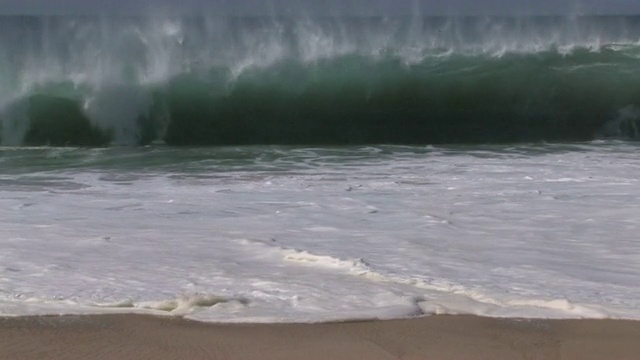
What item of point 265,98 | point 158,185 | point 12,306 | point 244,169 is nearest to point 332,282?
point 12,306

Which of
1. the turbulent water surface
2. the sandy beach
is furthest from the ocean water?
the sandy beach

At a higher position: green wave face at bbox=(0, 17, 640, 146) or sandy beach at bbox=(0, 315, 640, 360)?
green wave face at bbox=(0, 17, 640, 146)

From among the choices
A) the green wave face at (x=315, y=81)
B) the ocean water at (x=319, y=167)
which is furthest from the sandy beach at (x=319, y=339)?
the green wave face at (x=315, y=81)

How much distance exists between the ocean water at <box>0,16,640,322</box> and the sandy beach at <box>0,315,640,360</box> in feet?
0.41

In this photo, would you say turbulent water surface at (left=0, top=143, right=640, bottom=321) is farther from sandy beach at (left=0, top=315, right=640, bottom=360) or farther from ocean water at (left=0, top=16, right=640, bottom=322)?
sandy beach at (left=0, top=315, right=640, bottom=360)

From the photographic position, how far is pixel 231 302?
13.4ft

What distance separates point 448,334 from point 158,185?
415cm

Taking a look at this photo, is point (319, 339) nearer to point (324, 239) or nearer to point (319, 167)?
point (324, 239)

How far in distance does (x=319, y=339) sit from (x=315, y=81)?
9.31 m

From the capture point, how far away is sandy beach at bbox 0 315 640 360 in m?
3.43

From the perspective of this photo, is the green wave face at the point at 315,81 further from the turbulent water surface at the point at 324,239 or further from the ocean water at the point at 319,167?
the turbulent water surface at the point at 324,239

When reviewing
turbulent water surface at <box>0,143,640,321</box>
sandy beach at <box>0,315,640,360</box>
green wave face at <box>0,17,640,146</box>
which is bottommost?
sandy beach at <box>0,315,640,360</box>

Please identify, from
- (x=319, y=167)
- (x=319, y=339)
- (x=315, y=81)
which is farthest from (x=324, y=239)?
(x=315, y=81)

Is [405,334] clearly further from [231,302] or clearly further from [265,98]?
[265,98]
